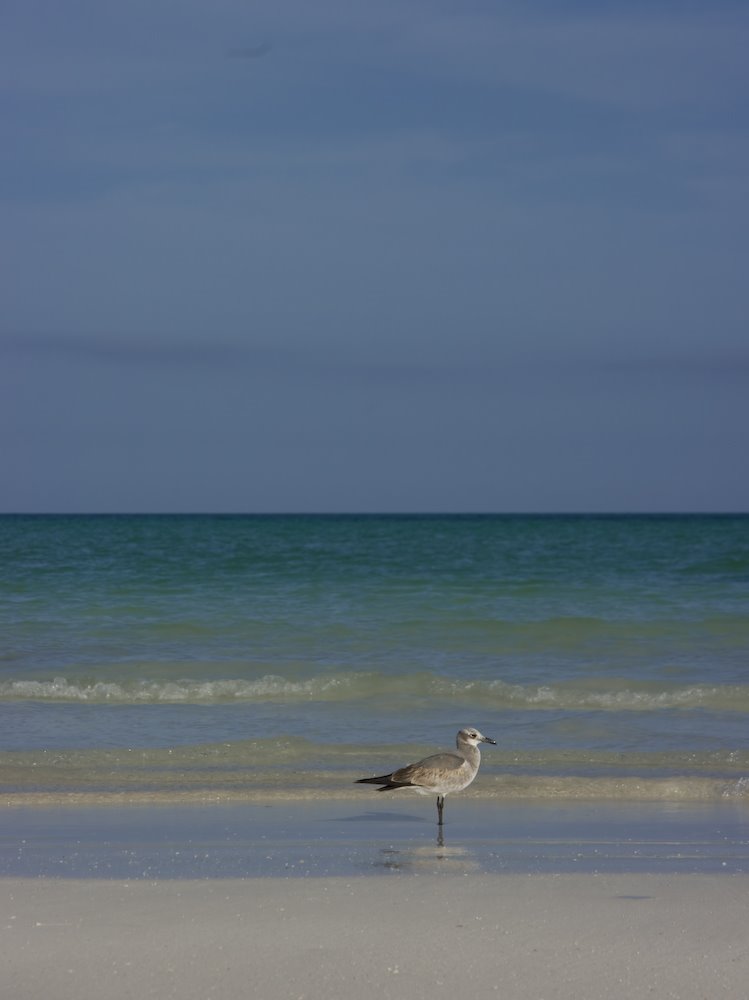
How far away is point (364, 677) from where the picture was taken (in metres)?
14.4

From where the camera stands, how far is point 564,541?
49719 millimetres

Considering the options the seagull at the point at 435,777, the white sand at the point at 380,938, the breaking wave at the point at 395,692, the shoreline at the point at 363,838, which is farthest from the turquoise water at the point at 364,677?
the white sand at the point at 380,938

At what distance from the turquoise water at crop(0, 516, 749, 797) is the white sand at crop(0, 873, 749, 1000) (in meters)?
2.97

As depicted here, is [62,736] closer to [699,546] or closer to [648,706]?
[648,706]

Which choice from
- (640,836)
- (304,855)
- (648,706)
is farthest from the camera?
(648,706)

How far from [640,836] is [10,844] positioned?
340 cm

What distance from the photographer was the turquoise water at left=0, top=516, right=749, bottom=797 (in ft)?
33.5

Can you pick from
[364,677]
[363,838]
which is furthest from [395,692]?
[363,838]

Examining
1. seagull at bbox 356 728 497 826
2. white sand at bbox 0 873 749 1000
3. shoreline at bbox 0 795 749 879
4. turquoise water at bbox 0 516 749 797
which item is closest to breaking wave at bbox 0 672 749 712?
turquoise water at bbox 0 516 749 797

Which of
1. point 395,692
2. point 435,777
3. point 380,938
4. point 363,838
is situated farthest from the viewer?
point 395,692

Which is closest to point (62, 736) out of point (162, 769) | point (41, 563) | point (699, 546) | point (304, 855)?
point (162, 769)

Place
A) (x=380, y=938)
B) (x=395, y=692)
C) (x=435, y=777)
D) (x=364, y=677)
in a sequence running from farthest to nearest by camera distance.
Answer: (x=364, y=677) → (x=395, y=692) → (x=435, y=777) → (x=380, y=938)

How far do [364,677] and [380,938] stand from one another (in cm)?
886

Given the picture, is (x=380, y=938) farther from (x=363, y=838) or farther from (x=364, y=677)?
(x=364, y=677)
